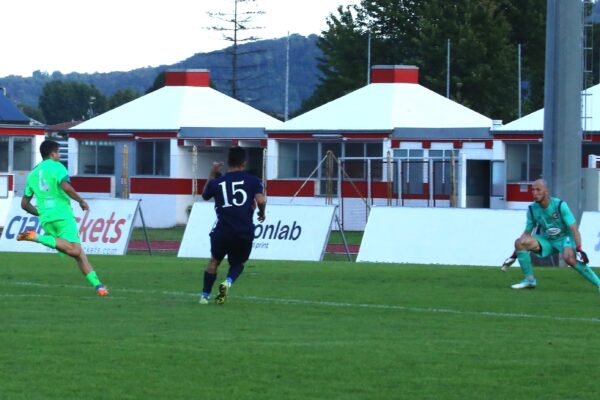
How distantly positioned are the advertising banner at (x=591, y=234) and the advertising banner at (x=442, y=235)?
132 centimetres

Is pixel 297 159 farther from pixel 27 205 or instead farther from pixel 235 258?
pixel 235 258

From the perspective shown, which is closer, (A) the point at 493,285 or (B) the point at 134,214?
(A) the point at 493,285

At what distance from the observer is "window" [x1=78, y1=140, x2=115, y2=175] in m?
58.5

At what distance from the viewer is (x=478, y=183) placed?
172 ft

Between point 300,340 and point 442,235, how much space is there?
14776mm

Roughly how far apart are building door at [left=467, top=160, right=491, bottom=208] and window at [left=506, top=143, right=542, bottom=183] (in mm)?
1015

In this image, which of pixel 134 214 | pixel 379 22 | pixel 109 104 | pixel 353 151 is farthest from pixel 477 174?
pixel 109 104

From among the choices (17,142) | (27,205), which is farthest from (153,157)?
(27,205)

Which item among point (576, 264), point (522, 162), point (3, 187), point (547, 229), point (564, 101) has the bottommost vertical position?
point (576, 264)

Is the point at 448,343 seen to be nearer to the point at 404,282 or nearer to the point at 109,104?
the point at 404,282

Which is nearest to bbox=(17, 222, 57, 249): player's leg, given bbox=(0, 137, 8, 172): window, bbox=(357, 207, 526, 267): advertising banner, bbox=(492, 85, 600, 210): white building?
bbox=(357, 207, 526, 267): advertising banner

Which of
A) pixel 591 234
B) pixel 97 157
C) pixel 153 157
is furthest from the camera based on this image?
pixel 97 157

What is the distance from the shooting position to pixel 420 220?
93.6ft

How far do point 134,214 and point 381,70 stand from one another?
969 inches
